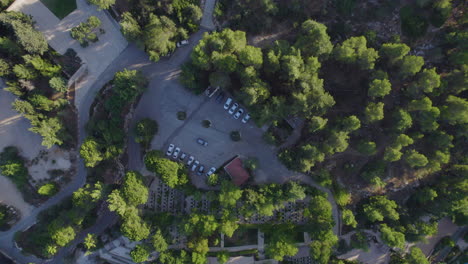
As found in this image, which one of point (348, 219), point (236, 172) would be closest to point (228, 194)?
point (236, 172)

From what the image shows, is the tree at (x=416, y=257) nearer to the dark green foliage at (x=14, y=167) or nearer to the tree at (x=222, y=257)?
the tree at (x=222, y=257)

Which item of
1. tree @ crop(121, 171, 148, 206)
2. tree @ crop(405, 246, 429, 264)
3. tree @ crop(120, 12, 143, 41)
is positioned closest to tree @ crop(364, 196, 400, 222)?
tree @ crop(405, 246, 429, 264)

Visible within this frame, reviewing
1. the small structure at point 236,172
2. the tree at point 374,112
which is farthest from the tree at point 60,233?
the tree at point 374,112

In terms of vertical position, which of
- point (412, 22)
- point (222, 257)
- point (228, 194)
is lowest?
point (222, 257)

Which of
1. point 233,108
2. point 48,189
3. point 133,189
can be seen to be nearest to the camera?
point 133,189

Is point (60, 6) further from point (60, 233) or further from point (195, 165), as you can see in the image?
point (60, 233)

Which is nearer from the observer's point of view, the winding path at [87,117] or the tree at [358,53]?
the tree at [358,53]

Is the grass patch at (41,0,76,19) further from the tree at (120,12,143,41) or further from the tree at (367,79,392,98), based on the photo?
the tree at (367,79,392,98)
